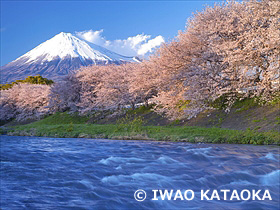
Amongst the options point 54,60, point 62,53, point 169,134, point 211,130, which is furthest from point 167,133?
point 62,53

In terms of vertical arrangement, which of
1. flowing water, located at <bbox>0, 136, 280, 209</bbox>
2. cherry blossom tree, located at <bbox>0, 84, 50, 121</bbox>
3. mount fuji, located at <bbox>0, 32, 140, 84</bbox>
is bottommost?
flowing water, located at <bbox>0, 136, 280, 209</bbox>

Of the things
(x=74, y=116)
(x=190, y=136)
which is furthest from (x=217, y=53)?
(x=74, y=116)

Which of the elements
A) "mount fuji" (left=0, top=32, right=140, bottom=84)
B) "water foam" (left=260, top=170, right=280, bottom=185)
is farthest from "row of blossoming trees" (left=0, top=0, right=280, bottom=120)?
"mount fuji" (left=0, top=32, right=140, bottom=84)

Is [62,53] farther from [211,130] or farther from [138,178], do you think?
[138,178]

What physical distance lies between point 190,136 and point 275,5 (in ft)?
30.2

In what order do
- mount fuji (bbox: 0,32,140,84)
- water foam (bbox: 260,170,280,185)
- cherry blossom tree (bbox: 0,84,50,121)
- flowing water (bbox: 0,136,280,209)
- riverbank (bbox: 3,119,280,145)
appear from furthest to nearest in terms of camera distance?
mount fuji (bbox: 0,32,140,84), cherry blossom tree (bbox: 0,84,50,121), riverbank (bbox: 3,119,280,145), water foam (bbox: 260,170,280,185), flowing water (bbox: 0,136,280,209)

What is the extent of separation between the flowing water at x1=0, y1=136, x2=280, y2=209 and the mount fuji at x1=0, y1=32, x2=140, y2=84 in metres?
142

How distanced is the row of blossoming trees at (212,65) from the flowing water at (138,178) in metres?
7.00

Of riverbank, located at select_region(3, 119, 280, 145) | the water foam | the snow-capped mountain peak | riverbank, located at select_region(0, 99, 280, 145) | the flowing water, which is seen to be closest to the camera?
the flowing water

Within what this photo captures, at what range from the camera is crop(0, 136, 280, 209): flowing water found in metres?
5.60

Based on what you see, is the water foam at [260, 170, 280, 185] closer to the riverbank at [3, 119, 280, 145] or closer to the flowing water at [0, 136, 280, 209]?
the flowing water at [0, 136, 280, 209]

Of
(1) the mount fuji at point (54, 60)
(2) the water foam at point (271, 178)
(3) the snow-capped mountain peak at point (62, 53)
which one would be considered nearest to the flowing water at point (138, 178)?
(2) the water foam at point (271, 178)

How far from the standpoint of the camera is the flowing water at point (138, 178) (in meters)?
5.60

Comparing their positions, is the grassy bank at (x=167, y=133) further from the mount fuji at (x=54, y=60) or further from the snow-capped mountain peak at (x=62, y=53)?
the snow-capped mountain peak at (x=62, y=53)
